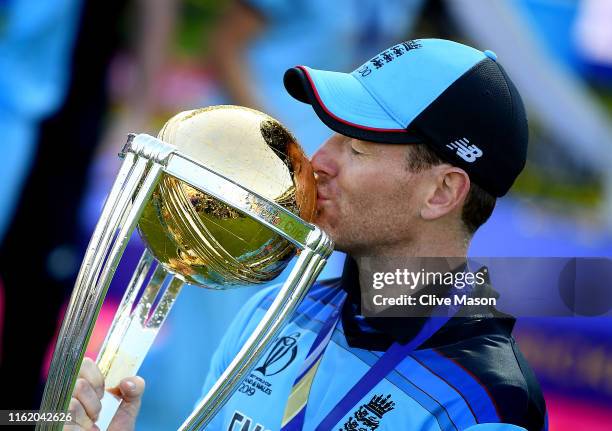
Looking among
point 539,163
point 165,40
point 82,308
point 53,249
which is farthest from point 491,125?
point 53,249

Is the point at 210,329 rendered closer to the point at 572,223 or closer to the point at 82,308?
the point at 572,223

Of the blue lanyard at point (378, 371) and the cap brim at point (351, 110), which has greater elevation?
the cap brim at point (351, 110)

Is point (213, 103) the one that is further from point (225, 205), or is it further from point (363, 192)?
point (225, 205)

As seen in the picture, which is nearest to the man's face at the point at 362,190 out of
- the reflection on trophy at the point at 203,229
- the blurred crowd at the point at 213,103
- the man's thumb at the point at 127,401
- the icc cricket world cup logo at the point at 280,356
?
the reflection on trophy at the point at 203,229

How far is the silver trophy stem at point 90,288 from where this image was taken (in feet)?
4.47

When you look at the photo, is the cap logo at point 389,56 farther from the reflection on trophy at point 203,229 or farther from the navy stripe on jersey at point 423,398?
the navy stripe on jersey at point 423,398

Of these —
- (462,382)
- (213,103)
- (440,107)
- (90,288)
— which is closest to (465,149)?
(440,107)

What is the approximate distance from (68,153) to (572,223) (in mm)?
1987

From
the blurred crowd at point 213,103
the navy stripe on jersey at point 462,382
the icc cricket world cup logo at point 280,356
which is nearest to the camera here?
the navy stripe on jersey at point 462,382

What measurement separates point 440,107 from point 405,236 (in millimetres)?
259

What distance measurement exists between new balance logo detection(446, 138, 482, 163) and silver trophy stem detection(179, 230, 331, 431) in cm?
37

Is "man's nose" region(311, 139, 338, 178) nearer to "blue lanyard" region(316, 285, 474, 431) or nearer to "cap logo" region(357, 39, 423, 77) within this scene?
"cap logo" region(357, 39, 423, 77)

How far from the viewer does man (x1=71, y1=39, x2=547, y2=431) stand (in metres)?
1.62

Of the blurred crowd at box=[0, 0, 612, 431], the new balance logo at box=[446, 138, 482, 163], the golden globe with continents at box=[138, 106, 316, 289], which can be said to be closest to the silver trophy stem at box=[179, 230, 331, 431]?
the golden globe with continents at box=[138, 106, 316, 289]
